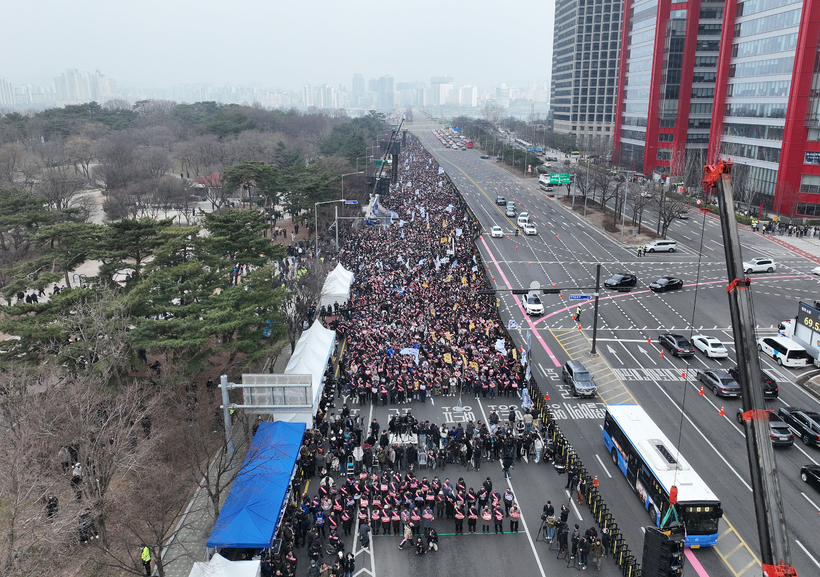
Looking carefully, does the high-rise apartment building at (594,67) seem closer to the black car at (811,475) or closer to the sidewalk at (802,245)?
the sidewalk at (802,245)

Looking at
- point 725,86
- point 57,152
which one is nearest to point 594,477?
point 725,86

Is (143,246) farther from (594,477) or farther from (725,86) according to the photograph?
(725,86)

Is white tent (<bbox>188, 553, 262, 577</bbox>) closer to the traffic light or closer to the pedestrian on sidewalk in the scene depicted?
the pedestrian on sidewalk

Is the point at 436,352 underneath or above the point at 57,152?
underneath

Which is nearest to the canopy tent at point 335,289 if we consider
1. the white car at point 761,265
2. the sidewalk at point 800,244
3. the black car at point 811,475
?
the black car at point 811,475

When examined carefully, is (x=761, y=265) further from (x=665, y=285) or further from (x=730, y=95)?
(x=730, y=95)

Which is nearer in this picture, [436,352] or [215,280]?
[215,280]

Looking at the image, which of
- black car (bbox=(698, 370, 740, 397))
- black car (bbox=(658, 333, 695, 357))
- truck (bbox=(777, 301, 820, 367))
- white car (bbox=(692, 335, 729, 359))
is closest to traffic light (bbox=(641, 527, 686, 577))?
black car (bbox=(698, 370, 740, 397))
